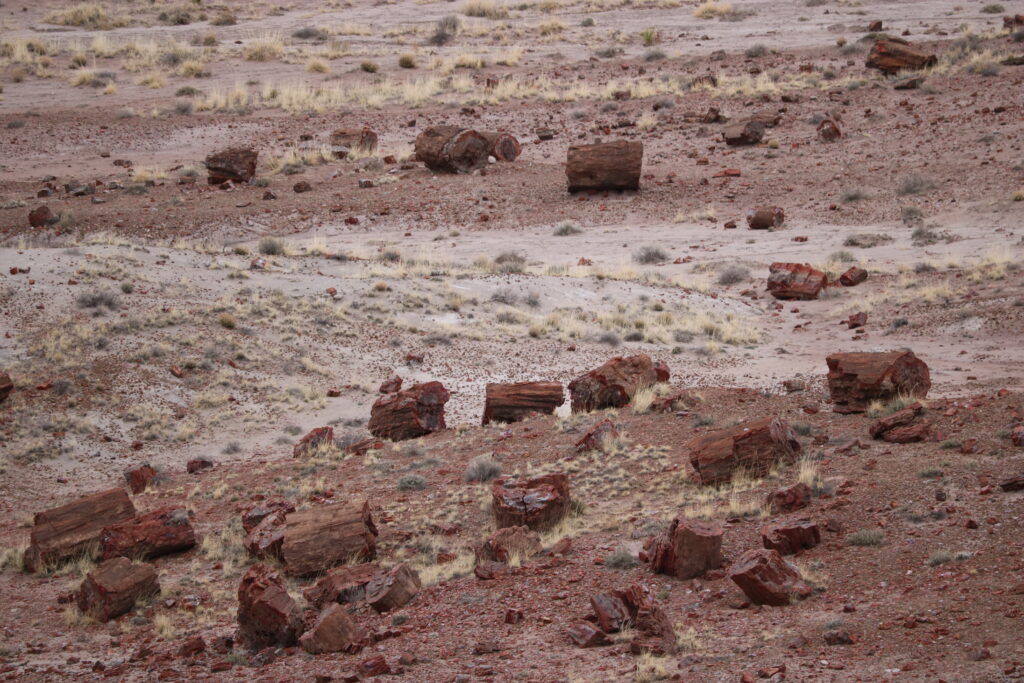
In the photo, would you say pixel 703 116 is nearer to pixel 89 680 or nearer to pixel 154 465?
pixel 154 465

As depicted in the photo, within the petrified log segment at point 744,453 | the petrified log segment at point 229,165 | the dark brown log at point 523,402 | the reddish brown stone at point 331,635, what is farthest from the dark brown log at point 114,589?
the petrified log segment at point 229,165

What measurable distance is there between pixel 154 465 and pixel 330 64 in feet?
105

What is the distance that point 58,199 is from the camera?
29.6 metres

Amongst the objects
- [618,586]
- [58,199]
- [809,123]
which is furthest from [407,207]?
[618,586]

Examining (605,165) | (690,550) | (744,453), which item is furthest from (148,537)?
(605,165)

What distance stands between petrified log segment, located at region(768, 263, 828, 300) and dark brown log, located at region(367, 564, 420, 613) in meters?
15.5

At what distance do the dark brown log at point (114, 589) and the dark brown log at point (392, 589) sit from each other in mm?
2303

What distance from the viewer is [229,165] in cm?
3148

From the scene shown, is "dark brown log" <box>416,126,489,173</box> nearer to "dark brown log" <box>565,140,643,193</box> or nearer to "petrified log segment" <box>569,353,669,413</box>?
"dark brown log" <box>565,140,643,193</box>

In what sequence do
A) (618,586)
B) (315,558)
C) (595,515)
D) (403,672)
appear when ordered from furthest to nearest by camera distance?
(595,515) < (315,558) < (618,586) < (403,672)

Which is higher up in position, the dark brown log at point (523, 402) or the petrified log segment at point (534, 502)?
the petrified log segment at point (534, 502)

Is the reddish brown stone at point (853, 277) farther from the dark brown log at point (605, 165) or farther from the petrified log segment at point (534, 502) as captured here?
the petrified log segment at point (534, 502)

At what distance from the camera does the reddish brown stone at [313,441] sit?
14.8m

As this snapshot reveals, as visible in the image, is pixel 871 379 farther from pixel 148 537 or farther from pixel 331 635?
pixel 148 537
